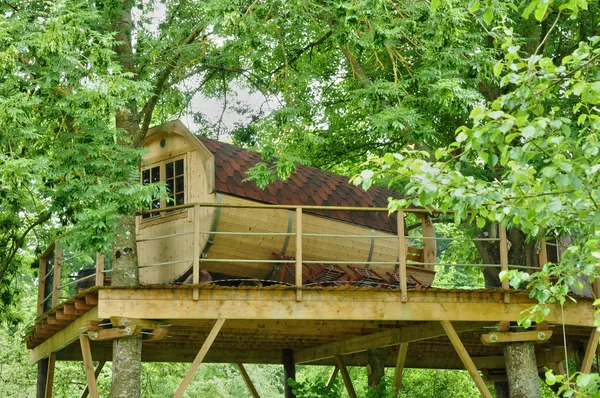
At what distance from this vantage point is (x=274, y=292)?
11.0m

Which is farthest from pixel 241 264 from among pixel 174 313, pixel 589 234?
pixel 589 234

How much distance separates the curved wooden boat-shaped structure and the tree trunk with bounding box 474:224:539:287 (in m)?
1.95

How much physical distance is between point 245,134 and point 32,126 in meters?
4.87

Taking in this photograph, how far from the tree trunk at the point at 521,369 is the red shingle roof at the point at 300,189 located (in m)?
3.32

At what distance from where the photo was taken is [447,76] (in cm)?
1178

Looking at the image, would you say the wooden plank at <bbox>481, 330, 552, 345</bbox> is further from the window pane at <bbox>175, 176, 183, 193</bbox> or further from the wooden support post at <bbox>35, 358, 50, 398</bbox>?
the wooden support post at <bbox>35, 358, 50, 398</bbox>

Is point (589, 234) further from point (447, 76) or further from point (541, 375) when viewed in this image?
point (541, 375)

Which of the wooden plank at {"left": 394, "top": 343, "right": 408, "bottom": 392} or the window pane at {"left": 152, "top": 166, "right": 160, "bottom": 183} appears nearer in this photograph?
the wooden plank at {"left": 394, "top": 343, "right": 408, "bottom": 392}

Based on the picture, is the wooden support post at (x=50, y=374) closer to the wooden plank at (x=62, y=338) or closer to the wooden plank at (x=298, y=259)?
the wooden plank at (x=62, y=338)

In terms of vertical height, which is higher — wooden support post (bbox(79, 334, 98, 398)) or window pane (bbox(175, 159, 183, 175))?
window pane (bbox(175, 159, 183, 175))

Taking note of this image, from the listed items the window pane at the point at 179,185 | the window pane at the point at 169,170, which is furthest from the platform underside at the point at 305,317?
the window pane at the point at 169,170

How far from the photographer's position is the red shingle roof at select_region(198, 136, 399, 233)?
12.3 metres

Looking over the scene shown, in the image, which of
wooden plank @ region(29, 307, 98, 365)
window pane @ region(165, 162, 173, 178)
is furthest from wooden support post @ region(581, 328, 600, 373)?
wooden plank @ region(29, 307, 98, 365)

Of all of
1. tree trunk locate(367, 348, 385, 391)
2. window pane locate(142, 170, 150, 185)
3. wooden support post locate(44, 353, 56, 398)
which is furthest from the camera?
tree trunk locate(367, 348, 385, 391)
